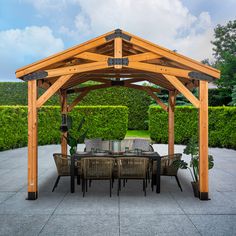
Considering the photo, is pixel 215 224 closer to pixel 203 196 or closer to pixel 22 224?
pixel 203 196

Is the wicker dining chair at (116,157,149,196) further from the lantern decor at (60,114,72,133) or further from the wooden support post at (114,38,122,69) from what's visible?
the lantern decor at (60,114,72,133)

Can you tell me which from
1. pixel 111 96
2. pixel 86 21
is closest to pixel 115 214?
pixel 111 96

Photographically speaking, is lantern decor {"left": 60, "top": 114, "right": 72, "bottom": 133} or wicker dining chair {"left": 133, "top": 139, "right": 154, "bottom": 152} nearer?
wicker dining chair {"left": 133, "top": 139, "right": 154, "bottom": 152}

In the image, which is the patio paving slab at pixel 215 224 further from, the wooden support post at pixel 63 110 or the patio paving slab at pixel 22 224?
the wooden support post at pixel 63 110

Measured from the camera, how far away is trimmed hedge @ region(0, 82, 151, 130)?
19719 millimetres

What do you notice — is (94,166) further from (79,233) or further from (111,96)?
(111,96)

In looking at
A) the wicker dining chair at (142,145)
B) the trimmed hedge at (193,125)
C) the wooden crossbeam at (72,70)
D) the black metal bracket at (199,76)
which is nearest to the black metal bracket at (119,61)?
Answer: the wooden crossbeam at (72,70)

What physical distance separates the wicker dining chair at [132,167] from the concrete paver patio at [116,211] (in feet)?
1.44

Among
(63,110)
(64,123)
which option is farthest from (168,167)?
(63,110)

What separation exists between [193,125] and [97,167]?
1115cm

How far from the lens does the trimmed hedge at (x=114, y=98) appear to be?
64.7 feet

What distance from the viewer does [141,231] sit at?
4125 mm

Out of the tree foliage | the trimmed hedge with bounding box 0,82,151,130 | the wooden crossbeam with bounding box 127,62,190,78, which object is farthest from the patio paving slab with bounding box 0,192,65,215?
the tree foliage

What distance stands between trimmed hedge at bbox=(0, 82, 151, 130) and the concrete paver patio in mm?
12726
